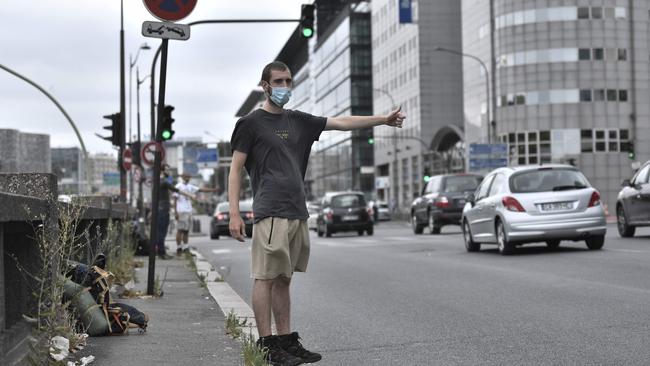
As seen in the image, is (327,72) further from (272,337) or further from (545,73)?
(272,337)

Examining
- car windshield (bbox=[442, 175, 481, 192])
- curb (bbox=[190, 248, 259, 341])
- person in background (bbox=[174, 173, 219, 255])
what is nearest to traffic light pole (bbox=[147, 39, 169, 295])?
curb (bbox=[190, 248, 259, 341])

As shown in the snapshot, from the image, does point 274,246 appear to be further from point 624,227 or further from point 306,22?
point 624,227

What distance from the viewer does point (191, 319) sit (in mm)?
8117

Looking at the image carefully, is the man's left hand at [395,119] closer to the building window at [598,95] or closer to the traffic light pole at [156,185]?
the traffic light pole at [156,185]

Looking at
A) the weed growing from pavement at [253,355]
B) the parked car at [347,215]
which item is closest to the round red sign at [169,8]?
the weed growing from pavement at [253,355]

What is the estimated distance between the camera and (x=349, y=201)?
115ft

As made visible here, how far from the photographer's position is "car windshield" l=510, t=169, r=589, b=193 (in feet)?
55.2

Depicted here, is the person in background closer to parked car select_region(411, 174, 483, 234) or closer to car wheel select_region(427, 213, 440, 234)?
parked car select_region(411, 174, 483, 234)

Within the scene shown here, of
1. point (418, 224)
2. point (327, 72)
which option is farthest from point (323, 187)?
point (418, 224)

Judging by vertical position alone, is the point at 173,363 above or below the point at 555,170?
below

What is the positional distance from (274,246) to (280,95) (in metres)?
0.92

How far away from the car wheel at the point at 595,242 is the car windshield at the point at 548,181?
0.99 m

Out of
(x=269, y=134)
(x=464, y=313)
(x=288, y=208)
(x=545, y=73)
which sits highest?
(x=545, y=73)

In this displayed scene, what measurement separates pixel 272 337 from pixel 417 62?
277 feet
